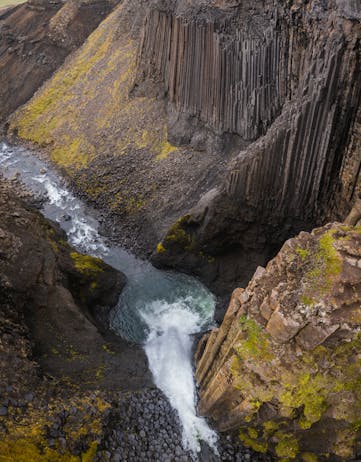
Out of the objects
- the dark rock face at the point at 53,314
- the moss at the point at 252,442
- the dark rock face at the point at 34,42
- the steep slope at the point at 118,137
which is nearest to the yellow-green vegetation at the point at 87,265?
the dark rock face at the point at 53,314

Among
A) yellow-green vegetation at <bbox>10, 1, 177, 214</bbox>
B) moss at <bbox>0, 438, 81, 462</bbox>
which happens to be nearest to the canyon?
yellow-green vegetation at <bbox>10, 1, 177, 214</bbox>

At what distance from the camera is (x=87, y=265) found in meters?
20.7

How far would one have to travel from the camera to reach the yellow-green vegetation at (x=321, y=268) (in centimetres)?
1165

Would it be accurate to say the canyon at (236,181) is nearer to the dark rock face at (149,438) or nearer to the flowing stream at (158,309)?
the dark rock face at (149,438)

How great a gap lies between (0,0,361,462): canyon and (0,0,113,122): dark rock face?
298 millimetres

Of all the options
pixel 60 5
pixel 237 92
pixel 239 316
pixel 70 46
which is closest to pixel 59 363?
pixel 239 316

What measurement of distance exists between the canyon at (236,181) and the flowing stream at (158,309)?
0.69m

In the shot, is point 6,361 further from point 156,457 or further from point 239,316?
point 239,316

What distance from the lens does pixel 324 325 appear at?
11.4 m

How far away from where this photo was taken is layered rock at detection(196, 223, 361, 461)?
38.0ft

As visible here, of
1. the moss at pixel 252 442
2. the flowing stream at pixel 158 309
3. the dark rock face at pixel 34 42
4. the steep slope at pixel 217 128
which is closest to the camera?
the moss at pixel 252 442

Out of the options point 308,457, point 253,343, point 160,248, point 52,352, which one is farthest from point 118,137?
point 308,457

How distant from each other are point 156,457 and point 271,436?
414cm

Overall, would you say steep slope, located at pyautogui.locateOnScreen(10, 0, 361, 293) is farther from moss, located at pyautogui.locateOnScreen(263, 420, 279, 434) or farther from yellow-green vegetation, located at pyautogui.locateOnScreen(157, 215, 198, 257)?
moss, located at pyautogui.locateOnScreen(263, 420, 279, 434)
